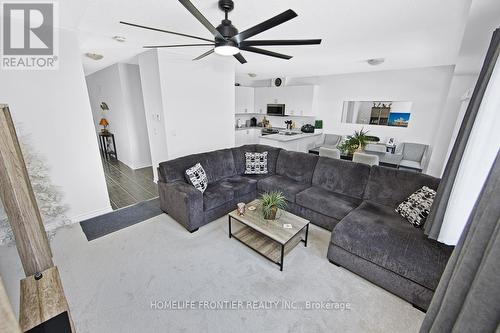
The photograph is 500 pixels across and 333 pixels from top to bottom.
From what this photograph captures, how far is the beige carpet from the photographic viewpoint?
1.74 metres

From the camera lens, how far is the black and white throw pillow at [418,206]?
2240 millimetres

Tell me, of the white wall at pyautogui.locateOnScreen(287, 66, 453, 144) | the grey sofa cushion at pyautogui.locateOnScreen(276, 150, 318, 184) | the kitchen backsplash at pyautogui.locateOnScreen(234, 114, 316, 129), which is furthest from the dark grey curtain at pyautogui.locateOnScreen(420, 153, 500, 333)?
the kitchen backsplash at pyautogui.locateOnScreen(234, 114, 316, 129)

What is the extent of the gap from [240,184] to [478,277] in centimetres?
295

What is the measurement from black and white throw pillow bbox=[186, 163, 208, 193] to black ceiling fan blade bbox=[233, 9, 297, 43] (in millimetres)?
1912

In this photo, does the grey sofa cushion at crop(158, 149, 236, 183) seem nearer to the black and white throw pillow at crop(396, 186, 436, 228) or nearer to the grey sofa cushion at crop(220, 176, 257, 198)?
the grey sofa cushion at crop(220, 176, 257, 198)

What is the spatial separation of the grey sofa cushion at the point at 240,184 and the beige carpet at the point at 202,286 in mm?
820

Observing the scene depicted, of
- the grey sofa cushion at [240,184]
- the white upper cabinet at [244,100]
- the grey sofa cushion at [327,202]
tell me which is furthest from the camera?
the white upper cabinet at [244,100]

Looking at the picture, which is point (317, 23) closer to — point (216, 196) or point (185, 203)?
point (216, 196)

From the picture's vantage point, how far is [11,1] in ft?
6.51

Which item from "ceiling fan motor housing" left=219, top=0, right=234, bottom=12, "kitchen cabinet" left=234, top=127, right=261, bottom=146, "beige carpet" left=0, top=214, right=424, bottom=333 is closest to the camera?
"beige carpet" left=0, top=214, right=424, bottom=333

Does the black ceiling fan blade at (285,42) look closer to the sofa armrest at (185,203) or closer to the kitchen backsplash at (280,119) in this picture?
the sofa armrest at (185,203)

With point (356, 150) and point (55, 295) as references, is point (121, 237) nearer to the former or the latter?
point (55, 295)

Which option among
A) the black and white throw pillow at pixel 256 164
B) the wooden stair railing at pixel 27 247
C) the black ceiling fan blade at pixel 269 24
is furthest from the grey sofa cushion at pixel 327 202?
the wooden stair railing at pixel 27 247

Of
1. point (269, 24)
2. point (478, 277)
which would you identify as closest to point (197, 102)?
point (269, 24)
